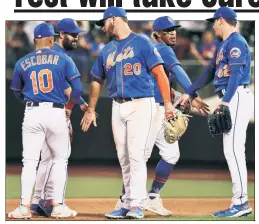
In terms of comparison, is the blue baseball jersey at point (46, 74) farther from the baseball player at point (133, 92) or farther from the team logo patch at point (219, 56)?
the team logo patch at point (219, 56)

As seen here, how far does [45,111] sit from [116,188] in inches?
145

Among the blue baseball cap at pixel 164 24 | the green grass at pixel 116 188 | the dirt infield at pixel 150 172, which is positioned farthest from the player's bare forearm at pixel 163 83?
the dirt infield at pixel 150 172

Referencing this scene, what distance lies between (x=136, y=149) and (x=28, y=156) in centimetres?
88

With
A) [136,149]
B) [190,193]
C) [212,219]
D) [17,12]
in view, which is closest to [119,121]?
[136,149]

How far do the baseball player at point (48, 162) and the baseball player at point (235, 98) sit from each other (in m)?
1.23

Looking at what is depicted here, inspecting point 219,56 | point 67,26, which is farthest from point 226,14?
point 67,26

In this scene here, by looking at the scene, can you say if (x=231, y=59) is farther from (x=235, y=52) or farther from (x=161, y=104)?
(x=161, y=104)

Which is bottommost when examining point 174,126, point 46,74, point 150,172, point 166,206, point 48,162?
point 150,172

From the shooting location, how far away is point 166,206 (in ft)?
24.2

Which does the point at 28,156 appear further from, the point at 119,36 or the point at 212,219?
the point at 212,219

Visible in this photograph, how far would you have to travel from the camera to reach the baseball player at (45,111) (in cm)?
592

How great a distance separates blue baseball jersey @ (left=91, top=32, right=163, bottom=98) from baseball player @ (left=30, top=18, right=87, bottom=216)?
0.52 m

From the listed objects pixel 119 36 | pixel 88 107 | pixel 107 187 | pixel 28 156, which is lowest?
pixel 107 187

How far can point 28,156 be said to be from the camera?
5.91m
